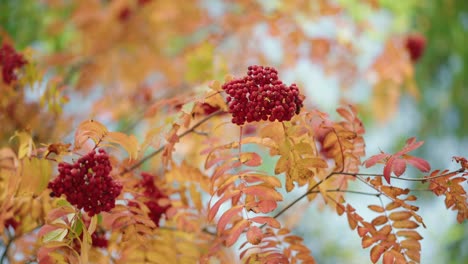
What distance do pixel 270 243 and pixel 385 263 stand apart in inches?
6.1

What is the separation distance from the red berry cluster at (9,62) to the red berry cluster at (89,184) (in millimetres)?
364

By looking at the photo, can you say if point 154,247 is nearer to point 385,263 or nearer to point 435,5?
point 385,263

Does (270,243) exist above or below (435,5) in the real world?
below

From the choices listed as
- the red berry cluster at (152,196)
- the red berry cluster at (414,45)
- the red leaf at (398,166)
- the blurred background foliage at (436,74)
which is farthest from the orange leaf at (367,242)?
the blurred background foliage at (436,74)

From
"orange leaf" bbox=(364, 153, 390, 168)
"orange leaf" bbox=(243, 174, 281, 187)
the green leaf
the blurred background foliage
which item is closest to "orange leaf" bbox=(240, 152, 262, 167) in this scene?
"orange leaf" bbox=(243, 174, 281, 187)

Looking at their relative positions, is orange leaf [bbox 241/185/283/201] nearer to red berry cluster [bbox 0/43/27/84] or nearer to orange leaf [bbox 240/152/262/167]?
orange leaf [bbox 240/152/262/167]

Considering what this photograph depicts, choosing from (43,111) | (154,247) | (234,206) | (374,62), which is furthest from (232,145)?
(374,62)

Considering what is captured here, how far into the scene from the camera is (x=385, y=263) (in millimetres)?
704

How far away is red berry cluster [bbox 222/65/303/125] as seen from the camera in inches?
26.9

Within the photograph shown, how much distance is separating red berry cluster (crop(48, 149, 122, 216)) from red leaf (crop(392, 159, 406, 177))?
35 cm

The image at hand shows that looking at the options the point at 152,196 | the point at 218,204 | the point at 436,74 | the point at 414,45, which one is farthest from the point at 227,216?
the point at 436,74

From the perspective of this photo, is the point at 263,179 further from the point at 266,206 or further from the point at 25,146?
the point at 25,146

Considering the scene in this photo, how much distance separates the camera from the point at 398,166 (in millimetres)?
667

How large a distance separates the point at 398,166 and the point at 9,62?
2.29ft
